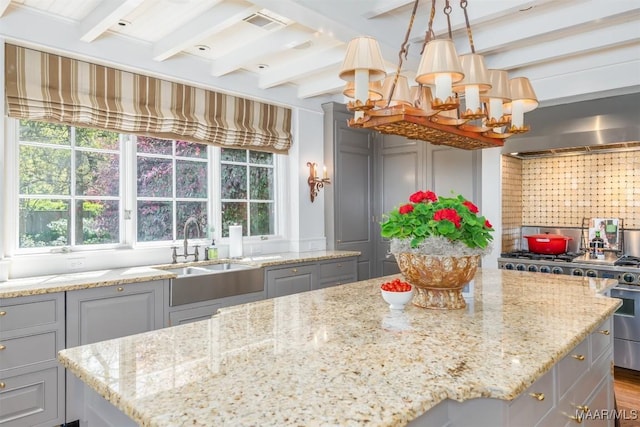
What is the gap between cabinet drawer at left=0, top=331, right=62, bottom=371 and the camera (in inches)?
93.5

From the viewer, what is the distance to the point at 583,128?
12.1 ft

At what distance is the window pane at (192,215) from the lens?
12.7 ft

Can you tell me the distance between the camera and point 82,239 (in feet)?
10.8

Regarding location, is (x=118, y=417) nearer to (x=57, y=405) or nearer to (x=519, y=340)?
(x=519, y=340)

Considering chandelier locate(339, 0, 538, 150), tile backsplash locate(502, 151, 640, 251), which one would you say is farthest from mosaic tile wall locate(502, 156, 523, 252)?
chandelier locate(339, 0, 538, 150)

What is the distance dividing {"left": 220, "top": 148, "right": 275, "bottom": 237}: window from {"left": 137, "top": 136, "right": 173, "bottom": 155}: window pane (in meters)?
0.54

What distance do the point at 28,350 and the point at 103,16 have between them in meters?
2.08

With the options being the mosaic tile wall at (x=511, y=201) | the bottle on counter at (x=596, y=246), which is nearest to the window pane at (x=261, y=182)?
the mosaic tile wall at (x=511, y=201)

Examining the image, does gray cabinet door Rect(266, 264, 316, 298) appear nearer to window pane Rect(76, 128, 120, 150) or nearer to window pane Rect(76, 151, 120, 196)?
window pane Rect(76, 151, 120, 196)

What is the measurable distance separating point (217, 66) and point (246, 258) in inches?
68.9

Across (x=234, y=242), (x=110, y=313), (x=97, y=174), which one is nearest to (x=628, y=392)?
(x=234, y=242)

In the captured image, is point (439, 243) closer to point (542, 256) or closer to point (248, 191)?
point (542, 256)

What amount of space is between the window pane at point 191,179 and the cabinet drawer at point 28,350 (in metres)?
1.67

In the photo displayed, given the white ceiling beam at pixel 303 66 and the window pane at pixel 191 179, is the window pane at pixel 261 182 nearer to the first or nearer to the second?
the window pane at pixel 191 179
